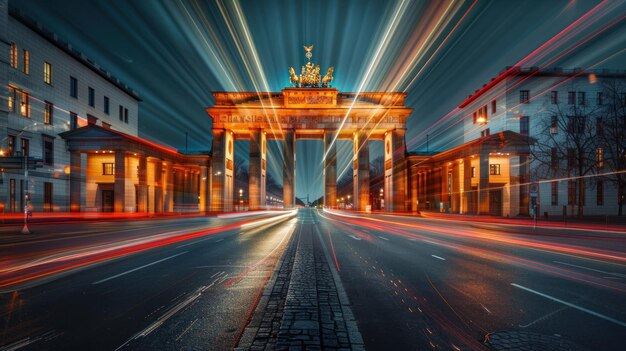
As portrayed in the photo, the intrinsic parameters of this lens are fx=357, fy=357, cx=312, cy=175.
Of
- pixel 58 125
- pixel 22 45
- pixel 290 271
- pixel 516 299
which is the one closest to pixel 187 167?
pixel 58 125

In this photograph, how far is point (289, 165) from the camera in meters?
61.8

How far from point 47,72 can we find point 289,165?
116ft

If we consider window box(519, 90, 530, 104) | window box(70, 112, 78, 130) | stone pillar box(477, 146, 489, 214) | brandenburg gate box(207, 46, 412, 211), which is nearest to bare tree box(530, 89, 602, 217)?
window box(519, 90, 530, 104)

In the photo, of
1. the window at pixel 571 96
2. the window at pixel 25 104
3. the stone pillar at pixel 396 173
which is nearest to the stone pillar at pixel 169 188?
the window at pixel 25 104

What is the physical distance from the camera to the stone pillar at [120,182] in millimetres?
38562

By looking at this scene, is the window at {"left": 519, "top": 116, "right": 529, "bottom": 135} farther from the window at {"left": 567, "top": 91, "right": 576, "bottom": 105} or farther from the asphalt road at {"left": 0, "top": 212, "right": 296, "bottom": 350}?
the asphalt road at {"left": 0, "top": 212, "right": 296, "bottom": 350}

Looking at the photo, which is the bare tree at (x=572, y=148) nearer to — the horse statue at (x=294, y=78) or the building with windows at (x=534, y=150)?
the building with windows at (x=534, y=150)

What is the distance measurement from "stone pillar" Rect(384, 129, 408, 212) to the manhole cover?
162ft

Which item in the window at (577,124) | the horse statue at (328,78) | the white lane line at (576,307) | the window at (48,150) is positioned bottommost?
the white lane line at (576,307)

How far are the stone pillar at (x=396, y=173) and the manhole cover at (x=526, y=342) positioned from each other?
162 ft

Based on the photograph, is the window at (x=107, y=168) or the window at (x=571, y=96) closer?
the window at (x=107, y=168)

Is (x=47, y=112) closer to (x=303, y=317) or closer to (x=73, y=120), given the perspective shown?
(x=73, y=120)

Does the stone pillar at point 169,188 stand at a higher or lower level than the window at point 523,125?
lower

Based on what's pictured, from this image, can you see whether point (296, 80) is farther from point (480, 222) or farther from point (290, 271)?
point (290, 271)
